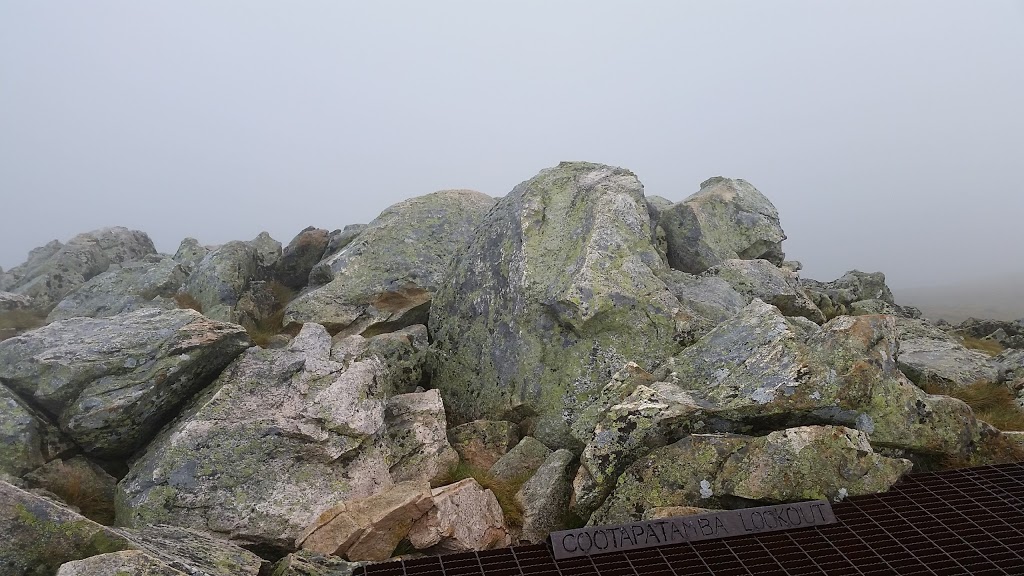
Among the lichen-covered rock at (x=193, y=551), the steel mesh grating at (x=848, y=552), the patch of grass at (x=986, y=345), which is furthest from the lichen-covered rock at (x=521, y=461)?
the patch of grass at (x=986, y=345)

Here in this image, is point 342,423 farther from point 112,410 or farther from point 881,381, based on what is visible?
point 881,381

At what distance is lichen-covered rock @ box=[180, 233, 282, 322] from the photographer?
1777 cm

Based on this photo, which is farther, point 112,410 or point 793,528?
point 112,410

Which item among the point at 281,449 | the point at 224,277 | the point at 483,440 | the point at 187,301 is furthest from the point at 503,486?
the point at 187,301

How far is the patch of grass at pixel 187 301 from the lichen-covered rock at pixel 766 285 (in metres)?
14.8

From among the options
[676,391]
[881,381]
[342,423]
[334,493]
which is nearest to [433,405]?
[342,423]

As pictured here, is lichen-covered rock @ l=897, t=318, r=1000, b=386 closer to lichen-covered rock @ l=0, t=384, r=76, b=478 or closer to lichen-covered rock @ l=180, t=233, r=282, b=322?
lichen-covered rock @ l=0, t=384, r=76, b=478

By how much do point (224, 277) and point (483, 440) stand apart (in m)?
11.3

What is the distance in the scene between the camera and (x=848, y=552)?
23.4 feet

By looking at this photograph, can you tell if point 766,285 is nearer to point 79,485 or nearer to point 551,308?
point 551,308

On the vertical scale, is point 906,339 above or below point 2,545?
below

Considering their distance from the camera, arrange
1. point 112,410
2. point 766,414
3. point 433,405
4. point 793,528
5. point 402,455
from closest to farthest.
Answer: point 793,528 < point 766,414 < point 112,410 < point 402,455 < point 433,405

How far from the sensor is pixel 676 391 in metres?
9.77

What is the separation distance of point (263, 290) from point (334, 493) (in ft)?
39.8
